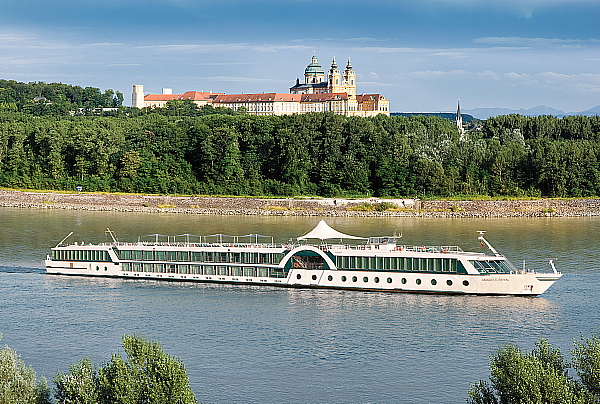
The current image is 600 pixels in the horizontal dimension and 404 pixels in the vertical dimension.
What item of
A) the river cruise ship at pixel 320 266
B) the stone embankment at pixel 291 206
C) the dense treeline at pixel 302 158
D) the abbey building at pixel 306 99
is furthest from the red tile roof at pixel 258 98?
the river cruise ship at pixel 320 266

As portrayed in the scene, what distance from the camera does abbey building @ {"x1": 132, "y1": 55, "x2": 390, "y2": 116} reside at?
138500 millimetres

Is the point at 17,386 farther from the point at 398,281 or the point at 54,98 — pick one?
the point at 54,98

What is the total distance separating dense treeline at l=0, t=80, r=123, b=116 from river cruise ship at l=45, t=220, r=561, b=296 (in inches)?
2859

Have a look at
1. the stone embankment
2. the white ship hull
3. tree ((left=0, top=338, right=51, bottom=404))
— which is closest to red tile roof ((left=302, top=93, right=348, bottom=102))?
the stone embankment

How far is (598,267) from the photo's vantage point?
3409 centimetres

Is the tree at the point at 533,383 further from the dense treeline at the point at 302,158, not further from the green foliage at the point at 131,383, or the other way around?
the dense treeline at the point at 302,158

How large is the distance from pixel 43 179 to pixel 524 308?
49.1 m

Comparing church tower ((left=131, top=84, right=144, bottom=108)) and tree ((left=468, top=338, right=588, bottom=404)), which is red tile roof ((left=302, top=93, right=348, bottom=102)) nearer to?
church tower ((left=131, top=84, right=144, bottom=108))

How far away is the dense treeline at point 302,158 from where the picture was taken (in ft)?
203

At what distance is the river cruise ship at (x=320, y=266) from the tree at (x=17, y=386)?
15333 mm

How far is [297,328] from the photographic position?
25.5 m

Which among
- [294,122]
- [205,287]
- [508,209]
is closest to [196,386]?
[205,287]

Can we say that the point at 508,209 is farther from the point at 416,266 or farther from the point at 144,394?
the point at 144,394

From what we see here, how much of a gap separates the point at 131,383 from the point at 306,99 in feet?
422
